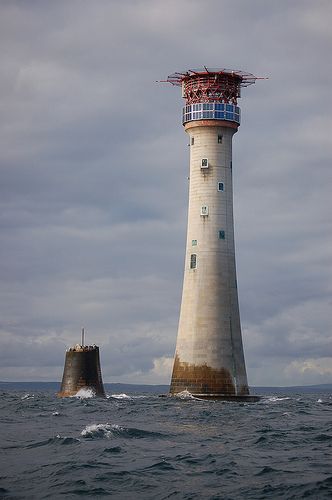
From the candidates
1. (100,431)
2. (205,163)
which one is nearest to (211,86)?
(205,163)

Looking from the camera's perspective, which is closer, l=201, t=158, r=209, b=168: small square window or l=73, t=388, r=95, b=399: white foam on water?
l=201, t=158, r=209, b=168: small square window

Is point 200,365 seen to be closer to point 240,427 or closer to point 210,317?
point 210,317

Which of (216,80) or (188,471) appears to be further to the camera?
(216,80)

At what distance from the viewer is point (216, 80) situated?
328 feet

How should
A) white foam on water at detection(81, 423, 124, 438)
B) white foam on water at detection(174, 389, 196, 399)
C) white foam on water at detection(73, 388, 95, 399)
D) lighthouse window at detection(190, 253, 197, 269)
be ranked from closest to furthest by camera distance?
white foam on water at detection(81, 423, 124, 438) < white foam on water at detection(174, 389, 196, 399) < lighthouse window at detection(190, 253, 197, 269) < white foam on water at detection(73, 388, 95, 399)

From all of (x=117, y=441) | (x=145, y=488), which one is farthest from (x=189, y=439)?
(x=145, y=488)

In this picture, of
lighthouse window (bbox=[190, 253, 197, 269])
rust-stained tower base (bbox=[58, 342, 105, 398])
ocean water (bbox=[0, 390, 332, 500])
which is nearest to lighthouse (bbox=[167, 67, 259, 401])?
lighthouse window (bbox=[190, 253, 197, 269])

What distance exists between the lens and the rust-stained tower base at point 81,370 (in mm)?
108625

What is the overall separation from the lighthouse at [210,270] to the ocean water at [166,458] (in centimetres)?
2808

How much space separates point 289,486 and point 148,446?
1356 cm

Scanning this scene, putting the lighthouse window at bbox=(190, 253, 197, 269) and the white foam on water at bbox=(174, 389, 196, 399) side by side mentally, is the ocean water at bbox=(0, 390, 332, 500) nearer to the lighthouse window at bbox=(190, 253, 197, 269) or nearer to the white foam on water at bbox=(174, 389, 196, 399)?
the white foam on water at bbox=(174, 389, 196, 399)

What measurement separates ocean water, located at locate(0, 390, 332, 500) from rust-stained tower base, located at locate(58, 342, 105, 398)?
43910 millimetres

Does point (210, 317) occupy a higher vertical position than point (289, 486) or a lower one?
higher

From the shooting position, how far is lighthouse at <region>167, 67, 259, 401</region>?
93.1 metres
